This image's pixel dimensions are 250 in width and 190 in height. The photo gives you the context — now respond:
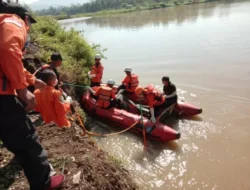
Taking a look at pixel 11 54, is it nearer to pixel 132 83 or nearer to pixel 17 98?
pixel 17 98

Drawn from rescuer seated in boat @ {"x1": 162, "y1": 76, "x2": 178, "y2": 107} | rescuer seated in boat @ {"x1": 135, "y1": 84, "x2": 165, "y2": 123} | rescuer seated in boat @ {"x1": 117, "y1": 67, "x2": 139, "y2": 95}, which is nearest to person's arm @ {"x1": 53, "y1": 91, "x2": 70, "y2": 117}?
rescuer seated in boat @ {"x1": 135, "y1": 84, "x2": 165, "y2": 123}

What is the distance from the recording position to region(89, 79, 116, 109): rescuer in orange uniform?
7891 millimetres

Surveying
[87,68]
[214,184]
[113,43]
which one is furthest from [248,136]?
[113,43]

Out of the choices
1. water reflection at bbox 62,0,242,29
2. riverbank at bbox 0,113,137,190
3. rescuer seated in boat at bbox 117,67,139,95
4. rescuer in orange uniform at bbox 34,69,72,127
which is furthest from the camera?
water reflection at bbox 62,0,242,29

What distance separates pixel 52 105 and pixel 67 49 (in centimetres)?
671

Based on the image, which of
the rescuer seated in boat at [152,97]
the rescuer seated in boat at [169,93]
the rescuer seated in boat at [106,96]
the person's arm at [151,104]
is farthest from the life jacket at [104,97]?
the rescuer seated in boat at [169,93]

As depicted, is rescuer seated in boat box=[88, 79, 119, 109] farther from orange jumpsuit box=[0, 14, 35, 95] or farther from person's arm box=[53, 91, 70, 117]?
orange jumpsuit box=[0, 14, 35, 95]

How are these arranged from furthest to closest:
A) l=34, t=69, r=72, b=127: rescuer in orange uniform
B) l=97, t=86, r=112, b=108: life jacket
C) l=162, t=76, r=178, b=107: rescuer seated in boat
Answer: l=97, t=86, r=112, b=108: life jacket
l=162, t=76, r=178, b=107: rescuer seated in boat
l=34, t=69, r=72, b=127: rescuer in orange uniform

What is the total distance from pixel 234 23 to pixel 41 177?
2433cm

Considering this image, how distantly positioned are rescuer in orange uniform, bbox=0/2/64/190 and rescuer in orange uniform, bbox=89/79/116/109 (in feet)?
17.2

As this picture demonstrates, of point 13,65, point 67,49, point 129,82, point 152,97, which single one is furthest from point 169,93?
point 13,65

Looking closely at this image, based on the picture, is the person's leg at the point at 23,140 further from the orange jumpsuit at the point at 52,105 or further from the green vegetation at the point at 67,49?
the green vegetation at the point at 67,49

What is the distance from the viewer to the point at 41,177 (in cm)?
265

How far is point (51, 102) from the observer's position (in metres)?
4.62
